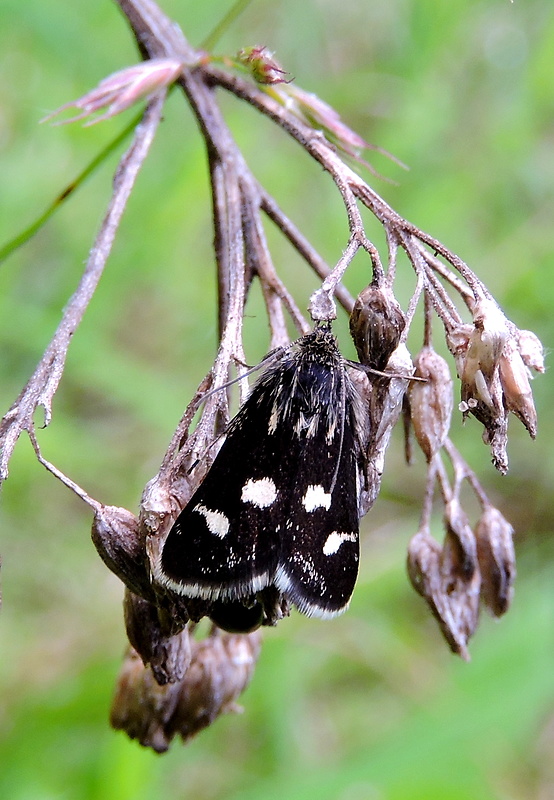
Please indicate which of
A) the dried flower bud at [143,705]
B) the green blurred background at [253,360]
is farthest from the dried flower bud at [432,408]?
the green blurred background at [253,360]

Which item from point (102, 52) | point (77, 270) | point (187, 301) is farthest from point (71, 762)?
point (102, 52)

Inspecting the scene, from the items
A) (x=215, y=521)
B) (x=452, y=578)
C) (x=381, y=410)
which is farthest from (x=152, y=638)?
(x=452, y=578)

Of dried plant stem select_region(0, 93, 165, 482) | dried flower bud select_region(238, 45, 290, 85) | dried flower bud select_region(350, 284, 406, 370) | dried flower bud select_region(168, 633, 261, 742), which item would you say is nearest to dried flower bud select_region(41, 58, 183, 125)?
dried plant stem select_region(0, 93, 165, 482)

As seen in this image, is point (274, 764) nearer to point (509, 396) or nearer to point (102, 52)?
point (509, 396)

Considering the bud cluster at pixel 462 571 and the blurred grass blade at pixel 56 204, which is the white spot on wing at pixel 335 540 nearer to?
the bud cluster at pixel 462 571

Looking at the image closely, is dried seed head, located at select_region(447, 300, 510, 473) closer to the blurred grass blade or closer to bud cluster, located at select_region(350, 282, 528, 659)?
bud cluster, located at select_region(350, 282, 528, 659)

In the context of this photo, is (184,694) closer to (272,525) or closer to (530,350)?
(272,525)
